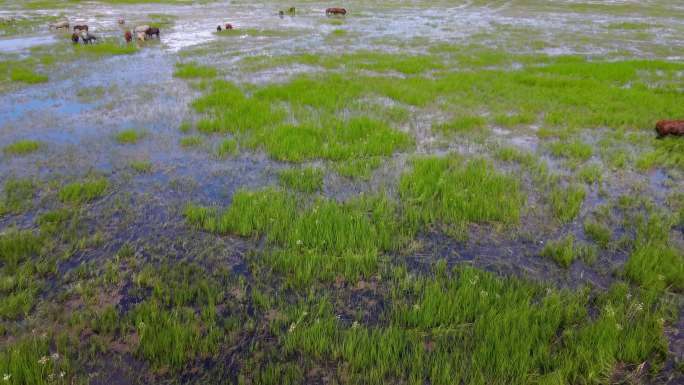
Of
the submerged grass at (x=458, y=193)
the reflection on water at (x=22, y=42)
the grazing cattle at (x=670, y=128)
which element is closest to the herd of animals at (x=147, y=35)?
the grazing cattle at (x=670, y=128)

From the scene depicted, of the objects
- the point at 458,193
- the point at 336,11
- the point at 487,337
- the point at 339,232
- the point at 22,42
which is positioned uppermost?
the point at 336,11

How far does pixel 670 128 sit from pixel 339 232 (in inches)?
354

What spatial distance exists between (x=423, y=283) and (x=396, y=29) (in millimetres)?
27908

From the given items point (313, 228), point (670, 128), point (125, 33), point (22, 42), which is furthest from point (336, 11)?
point (313, 228)

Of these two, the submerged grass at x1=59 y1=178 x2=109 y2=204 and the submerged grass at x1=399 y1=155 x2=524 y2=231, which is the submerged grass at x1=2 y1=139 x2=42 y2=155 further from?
the submerged grass at x1=399 y1=155 x2=524 y2=231

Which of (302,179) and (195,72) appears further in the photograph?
(195,72)

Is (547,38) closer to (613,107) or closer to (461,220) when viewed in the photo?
(613,107)

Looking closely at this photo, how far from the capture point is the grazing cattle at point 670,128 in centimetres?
877

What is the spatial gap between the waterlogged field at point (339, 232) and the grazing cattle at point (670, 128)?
0.79 feet

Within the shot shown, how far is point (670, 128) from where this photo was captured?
29.1 feet

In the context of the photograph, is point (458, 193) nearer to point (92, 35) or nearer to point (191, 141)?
point (191, 141)

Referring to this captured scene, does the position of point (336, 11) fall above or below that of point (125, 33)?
above

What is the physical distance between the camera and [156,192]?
6516mm

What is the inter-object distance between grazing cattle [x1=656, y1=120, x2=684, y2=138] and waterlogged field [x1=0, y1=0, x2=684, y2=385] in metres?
0.24
